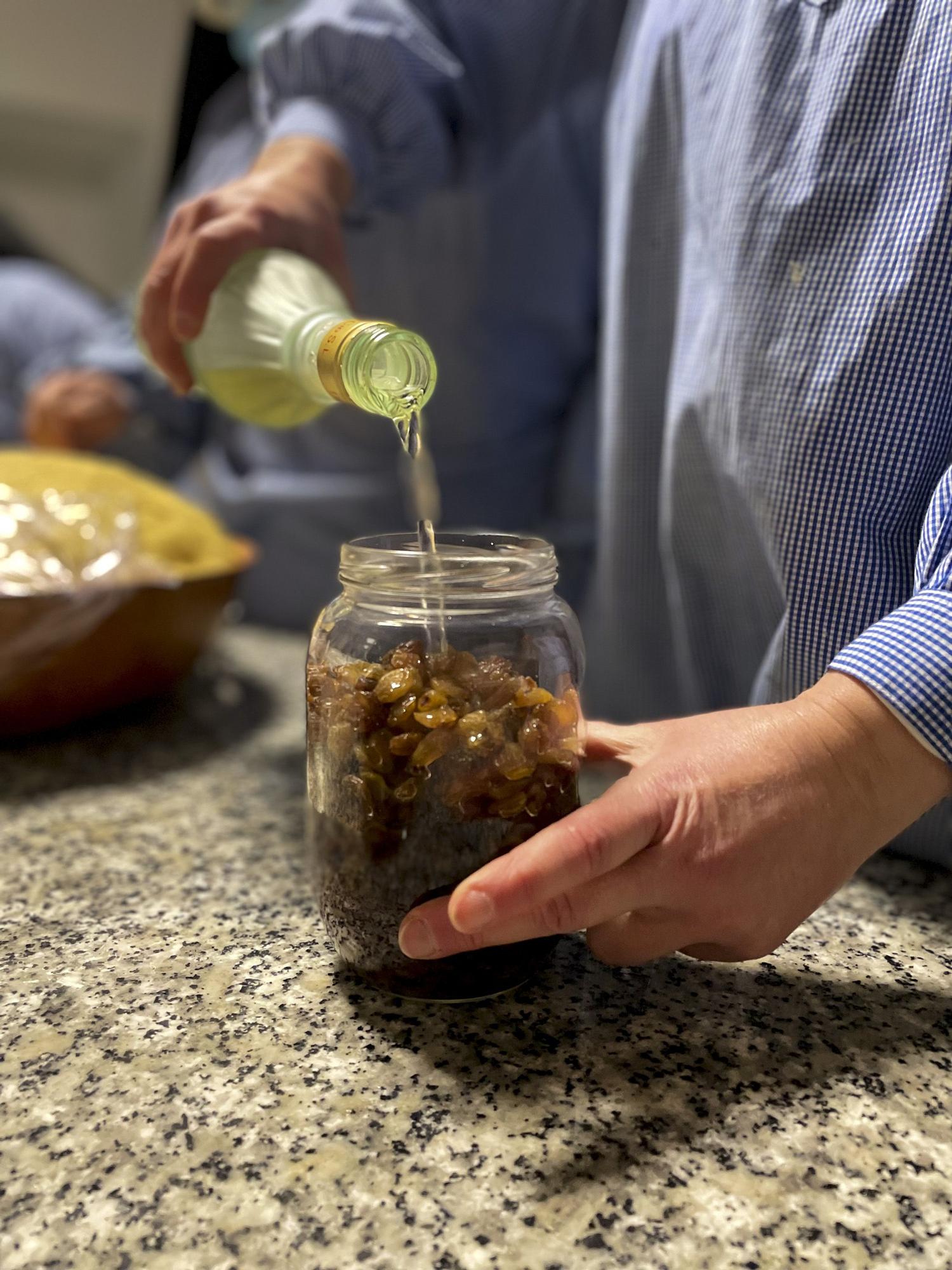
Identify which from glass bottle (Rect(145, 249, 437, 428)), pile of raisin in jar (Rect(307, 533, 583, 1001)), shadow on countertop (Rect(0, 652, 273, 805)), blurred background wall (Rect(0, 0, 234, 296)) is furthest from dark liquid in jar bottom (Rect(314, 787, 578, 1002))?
blurred background wall (Rect(0, 0, 234, 296))

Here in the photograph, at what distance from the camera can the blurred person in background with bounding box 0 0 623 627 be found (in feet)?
3.44

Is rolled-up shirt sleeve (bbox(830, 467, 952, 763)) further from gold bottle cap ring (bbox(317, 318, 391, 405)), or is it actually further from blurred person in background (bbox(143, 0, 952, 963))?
gold bottle cap ring (bbox(317, 318, 391, 405))

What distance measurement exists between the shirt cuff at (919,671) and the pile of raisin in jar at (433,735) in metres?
0.14

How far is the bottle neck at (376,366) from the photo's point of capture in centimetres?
47

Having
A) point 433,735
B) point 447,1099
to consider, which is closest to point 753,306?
point 433,735

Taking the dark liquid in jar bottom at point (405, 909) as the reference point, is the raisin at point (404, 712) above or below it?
above

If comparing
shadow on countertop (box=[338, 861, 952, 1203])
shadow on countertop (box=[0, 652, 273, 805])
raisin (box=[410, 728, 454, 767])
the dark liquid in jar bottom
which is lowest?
shadow on countertop (box=[0, 652, 273, 805])

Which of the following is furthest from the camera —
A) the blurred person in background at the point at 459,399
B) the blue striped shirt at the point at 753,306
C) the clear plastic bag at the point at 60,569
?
the blurred person in background at the point at 459,399

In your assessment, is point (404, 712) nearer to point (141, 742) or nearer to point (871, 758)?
point (871, 758)

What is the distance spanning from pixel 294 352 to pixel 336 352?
0.10m

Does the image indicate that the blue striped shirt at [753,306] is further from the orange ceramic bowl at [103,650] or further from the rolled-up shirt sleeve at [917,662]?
the orange ceramic bowl at [103,650]

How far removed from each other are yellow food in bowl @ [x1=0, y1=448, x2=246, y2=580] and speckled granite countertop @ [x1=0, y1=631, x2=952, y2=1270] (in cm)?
32

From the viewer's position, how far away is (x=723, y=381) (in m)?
0.66

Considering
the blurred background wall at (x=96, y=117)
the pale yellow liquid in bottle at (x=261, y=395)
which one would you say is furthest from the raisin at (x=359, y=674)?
the blurred background wall at (x=96, y=117)
